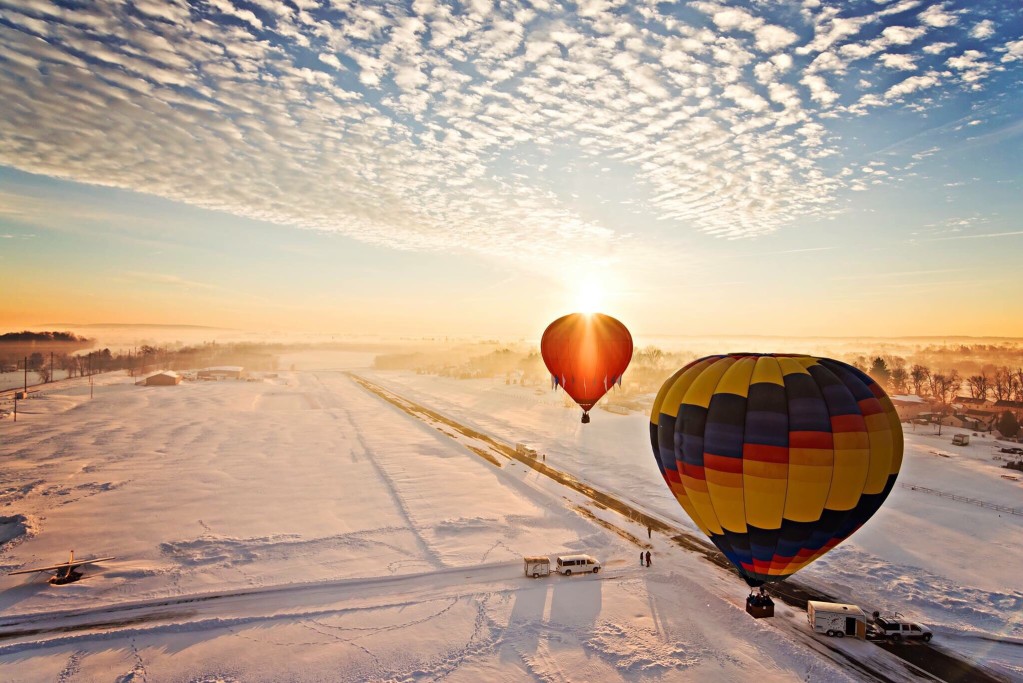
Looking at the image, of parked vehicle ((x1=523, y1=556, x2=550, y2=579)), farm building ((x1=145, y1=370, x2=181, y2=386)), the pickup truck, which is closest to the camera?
the pickup truck

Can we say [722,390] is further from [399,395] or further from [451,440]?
[399,395]

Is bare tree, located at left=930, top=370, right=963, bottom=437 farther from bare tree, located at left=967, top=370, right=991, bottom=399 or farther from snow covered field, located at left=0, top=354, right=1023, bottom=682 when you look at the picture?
snow covered field, located at left=0, top=354, right=1023, bottom=682

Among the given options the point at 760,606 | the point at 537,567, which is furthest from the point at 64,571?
the point at 760,606

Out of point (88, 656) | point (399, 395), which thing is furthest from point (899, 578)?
point (399, 395)

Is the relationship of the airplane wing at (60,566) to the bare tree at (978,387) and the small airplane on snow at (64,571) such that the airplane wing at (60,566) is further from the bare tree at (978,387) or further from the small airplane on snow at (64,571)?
the bare tree at (978,387)

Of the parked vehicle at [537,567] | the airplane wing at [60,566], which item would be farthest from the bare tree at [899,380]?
the airplane wing at [60,566]

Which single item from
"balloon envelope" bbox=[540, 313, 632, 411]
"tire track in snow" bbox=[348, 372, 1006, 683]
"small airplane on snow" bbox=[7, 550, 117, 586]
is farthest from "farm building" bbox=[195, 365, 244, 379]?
"balloon envelope" bbox=[540, 313, 632, 411]
